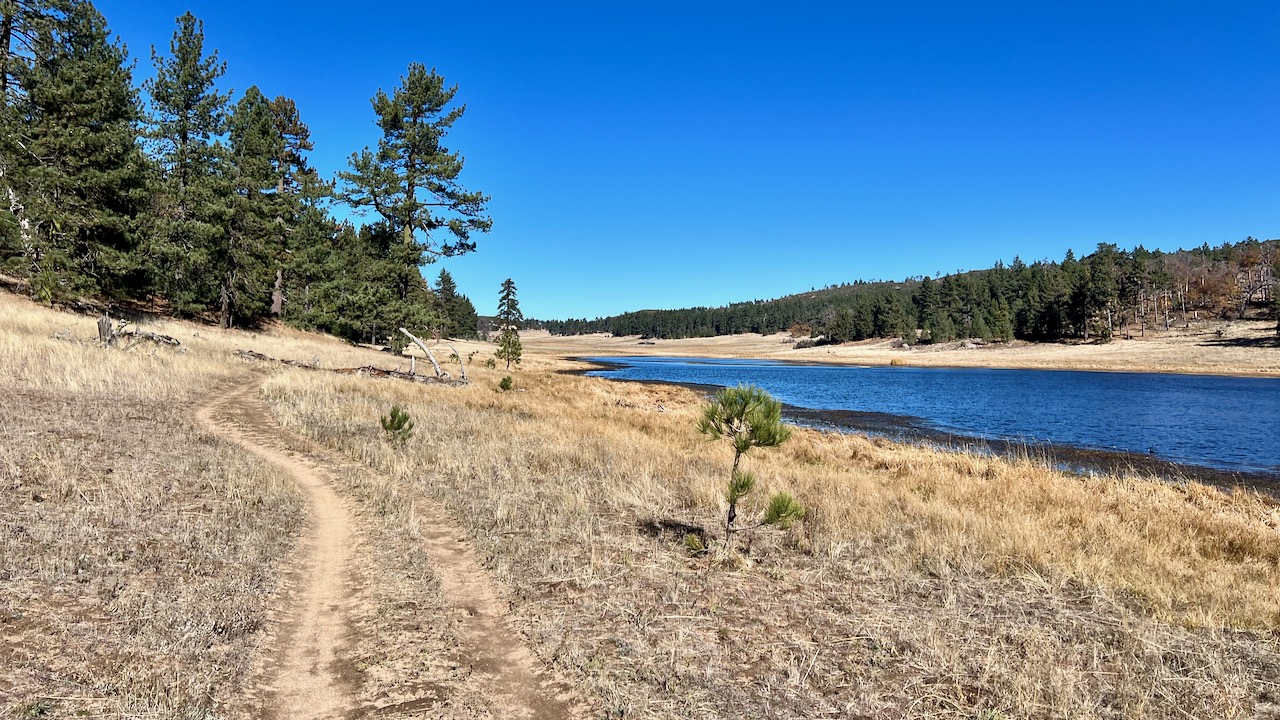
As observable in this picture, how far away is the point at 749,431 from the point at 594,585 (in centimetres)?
287

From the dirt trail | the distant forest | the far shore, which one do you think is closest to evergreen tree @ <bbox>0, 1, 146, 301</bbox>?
the dirt trail

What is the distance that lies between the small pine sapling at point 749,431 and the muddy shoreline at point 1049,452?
14712 mm

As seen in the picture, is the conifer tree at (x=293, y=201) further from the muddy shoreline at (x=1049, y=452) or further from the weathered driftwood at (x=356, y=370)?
the muddy shoreline at (x=1049, y=452)

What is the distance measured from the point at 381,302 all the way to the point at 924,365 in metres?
83.9

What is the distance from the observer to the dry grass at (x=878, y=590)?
458 centimetres

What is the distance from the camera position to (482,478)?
11.1 metres

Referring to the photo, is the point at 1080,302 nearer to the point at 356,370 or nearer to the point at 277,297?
the point at 356,370

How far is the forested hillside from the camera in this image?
2606cm

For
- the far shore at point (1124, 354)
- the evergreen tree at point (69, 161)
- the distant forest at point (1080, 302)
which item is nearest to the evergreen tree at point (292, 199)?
the evergreen tree at point (69, 161)

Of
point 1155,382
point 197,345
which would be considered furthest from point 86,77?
point 1155,382

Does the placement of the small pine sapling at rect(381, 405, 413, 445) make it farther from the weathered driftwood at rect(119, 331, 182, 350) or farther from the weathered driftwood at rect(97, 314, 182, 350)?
the weathered driftwood at rect(119, 331, 182, 350)

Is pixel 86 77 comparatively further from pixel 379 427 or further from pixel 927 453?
pixel 927 453

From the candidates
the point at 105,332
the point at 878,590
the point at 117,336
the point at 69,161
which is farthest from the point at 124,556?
the point at 69,161

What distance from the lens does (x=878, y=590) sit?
657 cm
